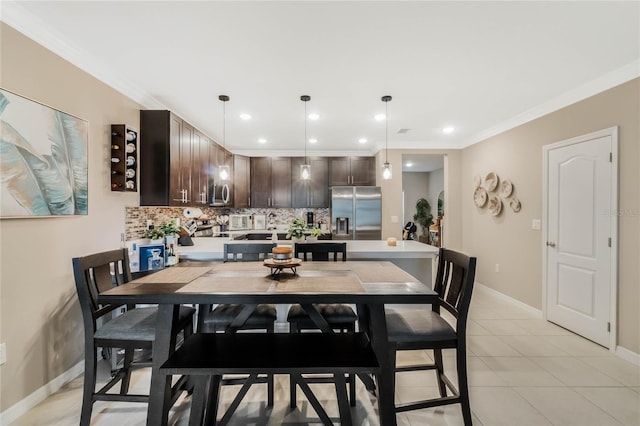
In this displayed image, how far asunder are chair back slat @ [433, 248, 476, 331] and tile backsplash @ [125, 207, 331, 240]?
2.94 metres

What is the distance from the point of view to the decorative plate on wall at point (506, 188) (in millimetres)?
3949

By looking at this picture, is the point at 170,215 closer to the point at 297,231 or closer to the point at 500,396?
the point at 297,231

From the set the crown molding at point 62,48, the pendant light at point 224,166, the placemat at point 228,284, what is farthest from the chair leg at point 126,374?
A: the crown molding at point 62,48

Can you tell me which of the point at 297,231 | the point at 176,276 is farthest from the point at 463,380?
the point at 297,231

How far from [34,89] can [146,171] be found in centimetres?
117

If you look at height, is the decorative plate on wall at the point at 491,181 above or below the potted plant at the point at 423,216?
above

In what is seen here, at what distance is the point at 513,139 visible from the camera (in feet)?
12.9

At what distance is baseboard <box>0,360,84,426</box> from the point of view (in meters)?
1.77

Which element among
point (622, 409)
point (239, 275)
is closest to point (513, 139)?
point (622, 409)

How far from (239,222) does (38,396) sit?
366 centimetres

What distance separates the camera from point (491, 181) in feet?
14.2

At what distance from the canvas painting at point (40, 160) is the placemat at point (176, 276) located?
949mm

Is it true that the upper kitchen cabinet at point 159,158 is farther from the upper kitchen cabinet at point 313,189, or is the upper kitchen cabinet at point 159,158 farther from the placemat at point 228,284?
the upper kitchen cabinet at point 313,189

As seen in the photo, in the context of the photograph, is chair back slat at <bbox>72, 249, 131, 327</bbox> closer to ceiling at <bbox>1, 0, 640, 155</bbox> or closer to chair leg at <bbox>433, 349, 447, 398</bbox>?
ceiling at <bbox>1, 0, 640, 155</bbox>
